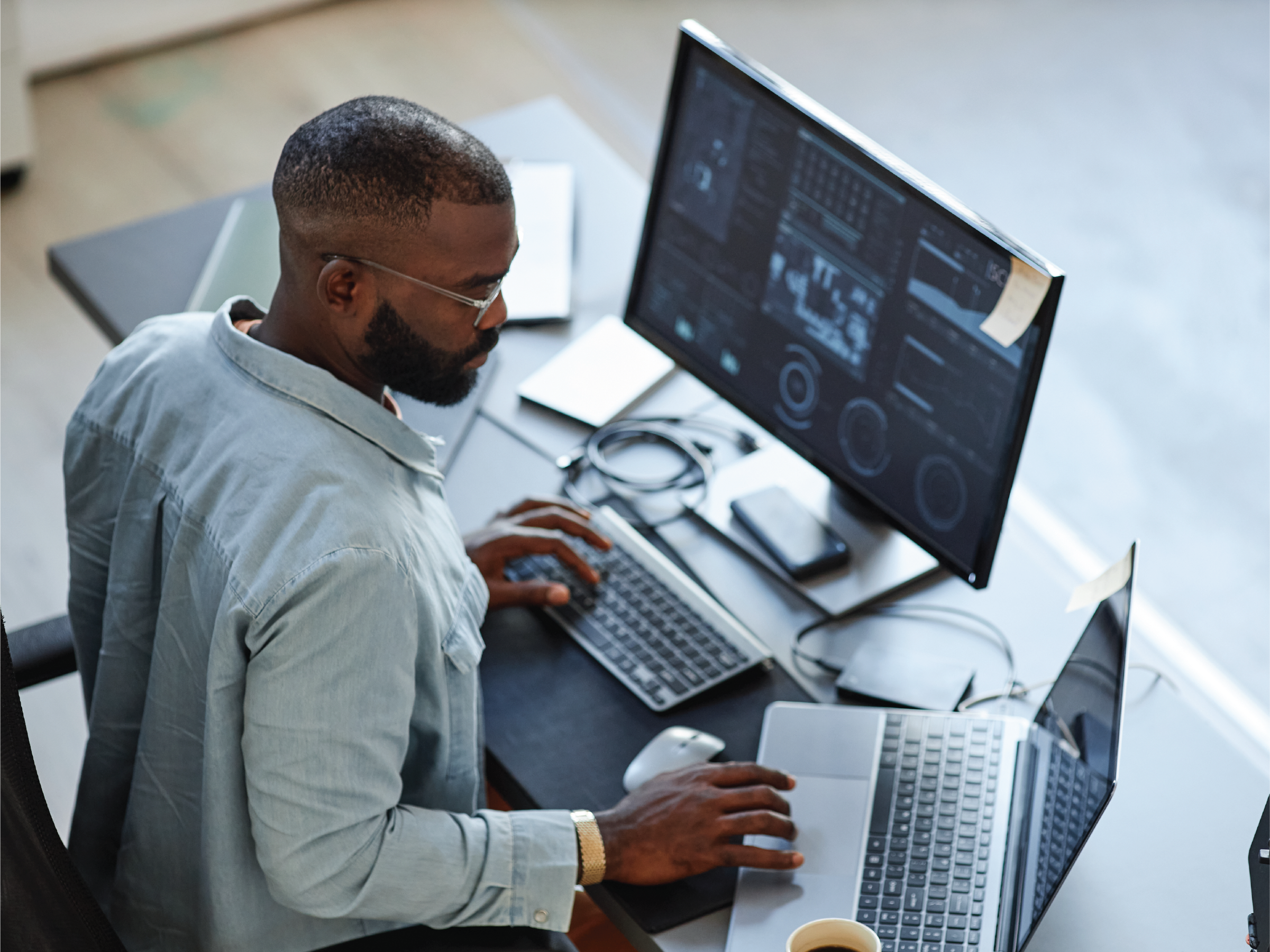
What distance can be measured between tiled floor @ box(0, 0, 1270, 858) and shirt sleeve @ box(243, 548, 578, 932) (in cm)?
137

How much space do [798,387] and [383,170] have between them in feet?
2.10

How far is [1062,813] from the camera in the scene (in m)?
1.30

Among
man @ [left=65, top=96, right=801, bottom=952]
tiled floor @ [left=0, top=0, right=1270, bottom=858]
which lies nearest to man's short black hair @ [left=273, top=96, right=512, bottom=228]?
man @ [left=65, top=96, right=801, bottom=952]

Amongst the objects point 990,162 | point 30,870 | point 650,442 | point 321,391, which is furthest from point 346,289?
point 990,162

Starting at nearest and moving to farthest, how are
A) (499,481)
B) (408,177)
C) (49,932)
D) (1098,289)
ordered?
(49,932) < (408,177) < (499,481) < (1098,289)

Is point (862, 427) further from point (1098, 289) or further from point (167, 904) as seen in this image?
point (1098, 289)

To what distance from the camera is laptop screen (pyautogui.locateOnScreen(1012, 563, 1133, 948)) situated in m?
1.23

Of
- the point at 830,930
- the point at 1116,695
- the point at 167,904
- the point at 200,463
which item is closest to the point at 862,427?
the point at 1116,695

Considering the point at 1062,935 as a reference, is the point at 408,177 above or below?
above

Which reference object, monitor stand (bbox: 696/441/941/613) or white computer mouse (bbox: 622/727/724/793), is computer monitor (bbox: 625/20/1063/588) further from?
white computer mouse (bbox: 622/727/724/793)

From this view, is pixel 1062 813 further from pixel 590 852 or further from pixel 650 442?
pixel 650 442

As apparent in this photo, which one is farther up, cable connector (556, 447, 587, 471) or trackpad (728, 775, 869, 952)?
cable connector (556, 447, 587, 471)

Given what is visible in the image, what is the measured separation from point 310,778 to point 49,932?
0.79ft

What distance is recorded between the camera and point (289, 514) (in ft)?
4.22
